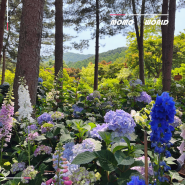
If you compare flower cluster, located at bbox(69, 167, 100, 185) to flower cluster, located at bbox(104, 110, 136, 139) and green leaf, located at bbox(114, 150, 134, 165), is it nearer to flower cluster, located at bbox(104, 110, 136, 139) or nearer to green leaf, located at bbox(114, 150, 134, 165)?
green leaf, located at bbox(114, 150, 134, 165)

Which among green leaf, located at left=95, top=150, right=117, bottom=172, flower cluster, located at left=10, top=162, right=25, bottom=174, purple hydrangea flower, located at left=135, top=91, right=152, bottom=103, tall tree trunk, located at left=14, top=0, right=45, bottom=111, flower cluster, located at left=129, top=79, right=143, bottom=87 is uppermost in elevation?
tall tree trunk, located at left=14, top=0, right=45, bottom=111

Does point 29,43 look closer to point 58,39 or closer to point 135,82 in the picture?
point 135,82

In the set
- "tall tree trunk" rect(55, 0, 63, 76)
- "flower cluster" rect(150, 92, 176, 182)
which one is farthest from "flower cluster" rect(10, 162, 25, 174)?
"tall tree trunk" rect(55, 0, 63, 76)

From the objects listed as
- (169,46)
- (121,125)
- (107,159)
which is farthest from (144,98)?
(169,46)

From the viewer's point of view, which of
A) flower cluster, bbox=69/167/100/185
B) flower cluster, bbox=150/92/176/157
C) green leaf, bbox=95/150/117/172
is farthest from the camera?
green leaf, bbox=95/150/117/172

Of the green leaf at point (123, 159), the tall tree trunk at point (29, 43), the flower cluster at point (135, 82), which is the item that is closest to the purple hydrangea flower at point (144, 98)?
the flower cluster at point (135, 82)

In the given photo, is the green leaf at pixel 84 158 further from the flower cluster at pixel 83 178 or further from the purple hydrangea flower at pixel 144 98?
the purple hydrangea flower at pixel 144 98

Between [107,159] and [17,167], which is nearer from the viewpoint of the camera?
[107,159]

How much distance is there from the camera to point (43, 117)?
1747 mm

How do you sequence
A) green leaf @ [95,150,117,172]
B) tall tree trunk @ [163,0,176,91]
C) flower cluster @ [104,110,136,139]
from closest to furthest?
green leaf @ [95,150,117,172], flower cluster @ [104,110,136,139], tall tree trunk @ [163,0,176,91]

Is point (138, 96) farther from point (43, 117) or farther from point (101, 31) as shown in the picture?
point (101, 31)

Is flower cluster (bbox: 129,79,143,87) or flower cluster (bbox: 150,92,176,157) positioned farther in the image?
flower cluster (bbox: 129,79,143,87)

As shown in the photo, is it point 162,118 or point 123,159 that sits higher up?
point 162,118

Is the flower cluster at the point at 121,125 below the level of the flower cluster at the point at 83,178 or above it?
→ above
